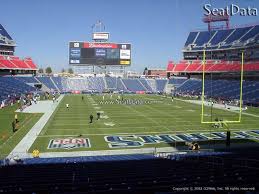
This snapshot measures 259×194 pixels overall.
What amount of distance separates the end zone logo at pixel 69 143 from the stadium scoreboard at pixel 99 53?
50342 millimetres

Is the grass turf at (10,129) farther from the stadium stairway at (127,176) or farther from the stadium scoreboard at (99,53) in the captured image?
the stadium scoreboard at (99,53)

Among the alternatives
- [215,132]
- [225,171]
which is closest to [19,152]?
[225,171]

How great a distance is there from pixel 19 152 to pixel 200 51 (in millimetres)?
72633

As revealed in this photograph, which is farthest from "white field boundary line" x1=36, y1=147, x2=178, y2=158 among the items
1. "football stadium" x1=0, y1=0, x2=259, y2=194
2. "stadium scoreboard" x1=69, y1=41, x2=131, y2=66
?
"stadium scoreboard" x1=69, y1=41, x2=131, y2=66

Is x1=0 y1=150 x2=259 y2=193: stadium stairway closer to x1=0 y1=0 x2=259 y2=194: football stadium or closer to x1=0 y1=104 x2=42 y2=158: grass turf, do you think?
x1=0 y1=0 x2=259 y2=194: football stadium

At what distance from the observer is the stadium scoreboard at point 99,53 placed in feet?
242

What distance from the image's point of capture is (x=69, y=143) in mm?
23438

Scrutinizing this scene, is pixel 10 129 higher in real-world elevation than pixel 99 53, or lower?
lower

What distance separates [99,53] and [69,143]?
2053 inches

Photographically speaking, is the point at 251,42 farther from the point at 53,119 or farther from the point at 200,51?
the point at 53,119

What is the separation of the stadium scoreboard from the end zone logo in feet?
165

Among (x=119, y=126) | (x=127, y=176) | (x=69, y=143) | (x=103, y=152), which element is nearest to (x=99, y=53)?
(x=119, y=126)

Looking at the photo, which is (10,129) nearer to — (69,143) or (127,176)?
(69,143)

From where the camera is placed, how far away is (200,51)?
8844 centimetres
